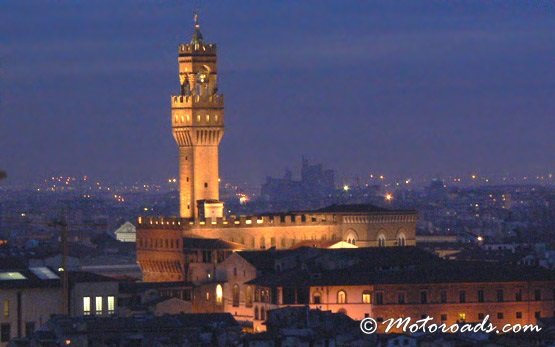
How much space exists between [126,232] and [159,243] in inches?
2129

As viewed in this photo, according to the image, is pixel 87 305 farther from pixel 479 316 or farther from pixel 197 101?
pixel 197 101

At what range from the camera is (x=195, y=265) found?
102 m

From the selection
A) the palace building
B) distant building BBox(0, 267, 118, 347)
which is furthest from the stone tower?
distant building BBox(0, 267, 118, 347)

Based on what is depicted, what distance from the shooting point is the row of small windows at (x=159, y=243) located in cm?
10552

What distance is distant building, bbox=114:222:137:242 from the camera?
510ft

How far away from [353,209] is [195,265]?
955 centimetres

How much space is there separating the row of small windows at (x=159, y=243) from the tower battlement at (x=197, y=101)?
531 cm

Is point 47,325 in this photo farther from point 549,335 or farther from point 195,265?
point 195,265

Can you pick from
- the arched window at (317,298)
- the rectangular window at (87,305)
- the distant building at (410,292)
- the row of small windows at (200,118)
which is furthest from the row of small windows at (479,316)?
the row of small windows at (200,118)

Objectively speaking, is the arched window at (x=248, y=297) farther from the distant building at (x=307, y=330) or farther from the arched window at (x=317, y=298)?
the distant building at (x=307, y=330)

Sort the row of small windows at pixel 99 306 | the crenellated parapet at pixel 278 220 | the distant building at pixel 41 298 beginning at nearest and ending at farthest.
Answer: the distant building at pixel 41 298, the row of small windows at pixel 99 306, the crenellated parapet at pixel 278 220

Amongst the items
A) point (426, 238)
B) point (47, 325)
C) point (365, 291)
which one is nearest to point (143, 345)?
point (47, 325)

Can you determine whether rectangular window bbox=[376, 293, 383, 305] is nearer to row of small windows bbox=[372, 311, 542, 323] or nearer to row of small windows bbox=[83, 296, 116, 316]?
row of small windows bbox=[372, 311, 542, 323]

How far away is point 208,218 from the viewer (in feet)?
351
